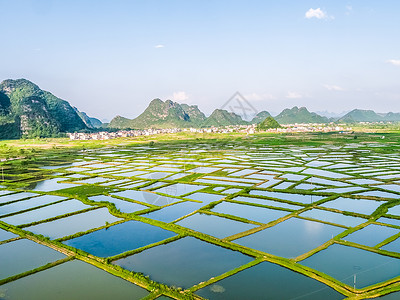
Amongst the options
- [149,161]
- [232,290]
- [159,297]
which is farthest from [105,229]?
[149,161]

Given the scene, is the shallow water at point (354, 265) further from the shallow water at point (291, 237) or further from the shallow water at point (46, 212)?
the shallow water at point (46, 212)

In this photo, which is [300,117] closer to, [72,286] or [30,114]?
[30,114]

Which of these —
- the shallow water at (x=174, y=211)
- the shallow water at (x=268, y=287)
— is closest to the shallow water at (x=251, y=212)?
the shallow water at (x=174, y=211)

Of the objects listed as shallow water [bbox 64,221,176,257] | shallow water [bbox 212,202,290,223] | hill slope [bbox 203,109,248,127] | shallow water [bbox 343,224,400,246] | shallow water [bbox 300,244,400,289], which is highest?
hill slope [bbox 203,109,248,127]

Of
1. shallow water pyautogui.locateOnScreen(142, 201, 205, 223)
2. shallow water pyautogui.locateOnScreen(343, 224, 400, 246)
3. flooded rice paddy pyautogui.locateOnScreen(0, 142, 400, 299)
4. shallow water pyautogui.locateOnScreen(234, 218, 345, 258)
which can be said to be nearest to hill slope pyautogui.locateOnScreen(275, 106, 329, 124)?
flooded rice paddy pyautogui.locateOnScreen(0, 142, 400, 299)

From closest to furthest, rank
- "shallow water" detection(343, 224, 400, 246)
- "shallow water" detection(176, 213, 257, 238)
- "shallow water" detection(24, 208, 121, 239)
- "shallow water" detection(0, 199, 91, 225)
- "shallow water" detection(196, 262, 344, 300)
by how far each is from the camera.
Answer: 1. "shallow water" detection(196, 262, 344, 300)
2. "shallow water" detection(343, 224, 400, 246)
3. "shallow water" detection(176, 213, 257, 238)
4. "shallow water" detection(24, 208, 121, 239)
5. "shallow water" detection(0, 199, 91, 225)

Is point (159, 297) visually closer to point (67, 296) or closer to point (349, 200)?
point (67, 296)

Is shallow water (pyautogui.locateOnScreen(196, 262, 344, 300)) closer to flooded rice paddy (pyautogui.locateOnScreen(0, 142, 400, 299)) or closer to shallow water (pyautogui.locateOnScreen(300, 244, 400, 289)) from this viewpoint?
flooded rice paddy (pyautogui.locateOnScreen(0, 142, 400, 299))

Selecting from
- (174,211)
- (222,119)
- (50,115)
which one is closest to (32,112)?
(50,115)
